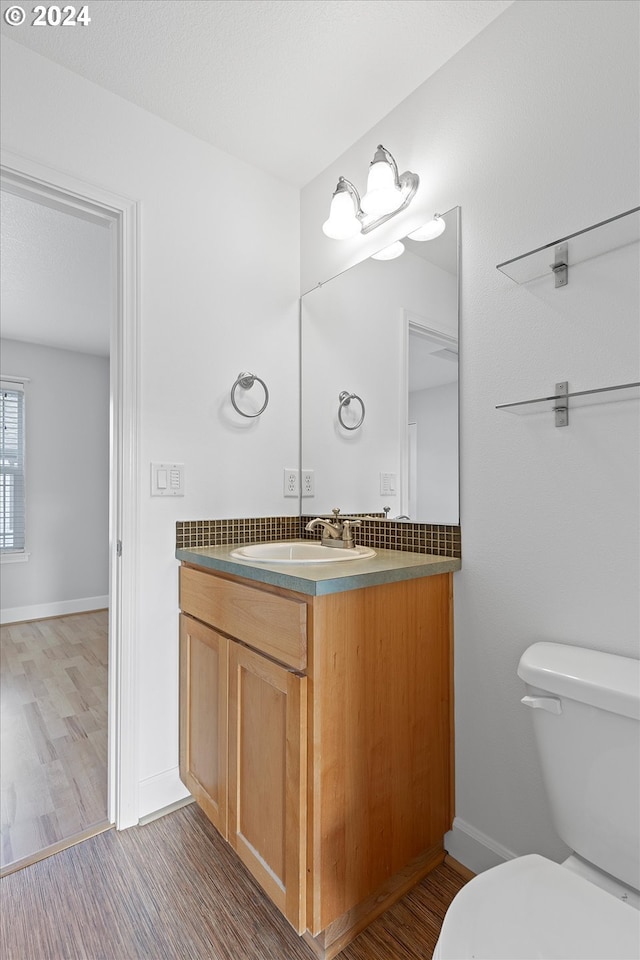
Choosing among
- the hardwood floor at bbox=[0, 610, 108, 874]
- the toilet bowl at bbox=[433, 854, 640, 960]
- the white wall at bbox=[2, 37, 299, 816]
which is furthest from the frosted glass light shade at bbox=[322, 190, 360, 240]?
the hardwood floor at bbox=[0, 610, 108, 874]

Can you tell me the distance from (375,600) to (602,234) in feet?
3.30

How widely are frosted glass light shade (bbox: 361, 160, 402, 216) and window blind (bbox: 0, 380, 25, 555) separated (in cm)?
375

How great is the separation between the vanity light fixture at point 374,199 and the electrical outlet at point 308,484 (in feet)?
3.03

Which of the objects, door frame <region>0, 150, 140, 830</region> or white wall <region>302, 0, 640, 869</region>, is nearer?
white wall <region>302, 0, 640, 869</region>

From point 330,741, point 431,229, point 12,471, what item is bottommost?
point 330,741

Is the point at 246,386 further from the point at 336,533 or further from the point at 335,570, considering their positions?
the point at 335,570

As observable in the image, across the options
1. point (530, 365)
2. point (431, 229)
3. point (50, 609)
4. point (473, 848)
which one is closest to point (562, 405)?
point (530, 365)

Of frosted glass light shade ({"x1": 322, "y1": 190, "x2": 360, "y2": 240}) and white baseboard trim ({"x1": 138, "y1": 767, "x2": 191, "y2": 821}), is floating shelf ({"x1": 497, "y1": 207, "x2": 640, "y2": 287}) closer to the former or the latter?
frosted glass light shade ({"x1": 322, "y1": 190, "x2": 360, "y2": 240})

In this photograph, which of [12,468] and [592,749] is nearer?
[592,749]

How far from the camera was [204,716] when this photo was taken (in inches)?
60.9

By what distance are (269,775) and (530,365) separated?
1.24 meters

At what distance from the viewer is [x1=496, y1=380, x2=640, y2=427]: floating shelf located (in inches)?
42.4

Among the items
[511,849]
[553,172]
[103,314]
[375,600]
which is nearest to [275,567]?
[375,600]

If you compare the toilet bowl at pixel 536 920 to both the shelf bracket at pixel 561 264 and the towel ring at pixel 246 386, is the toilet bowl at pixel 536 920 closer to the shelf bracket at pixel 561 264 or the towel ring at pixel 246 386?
the shelf bracket at pixel 561 264
